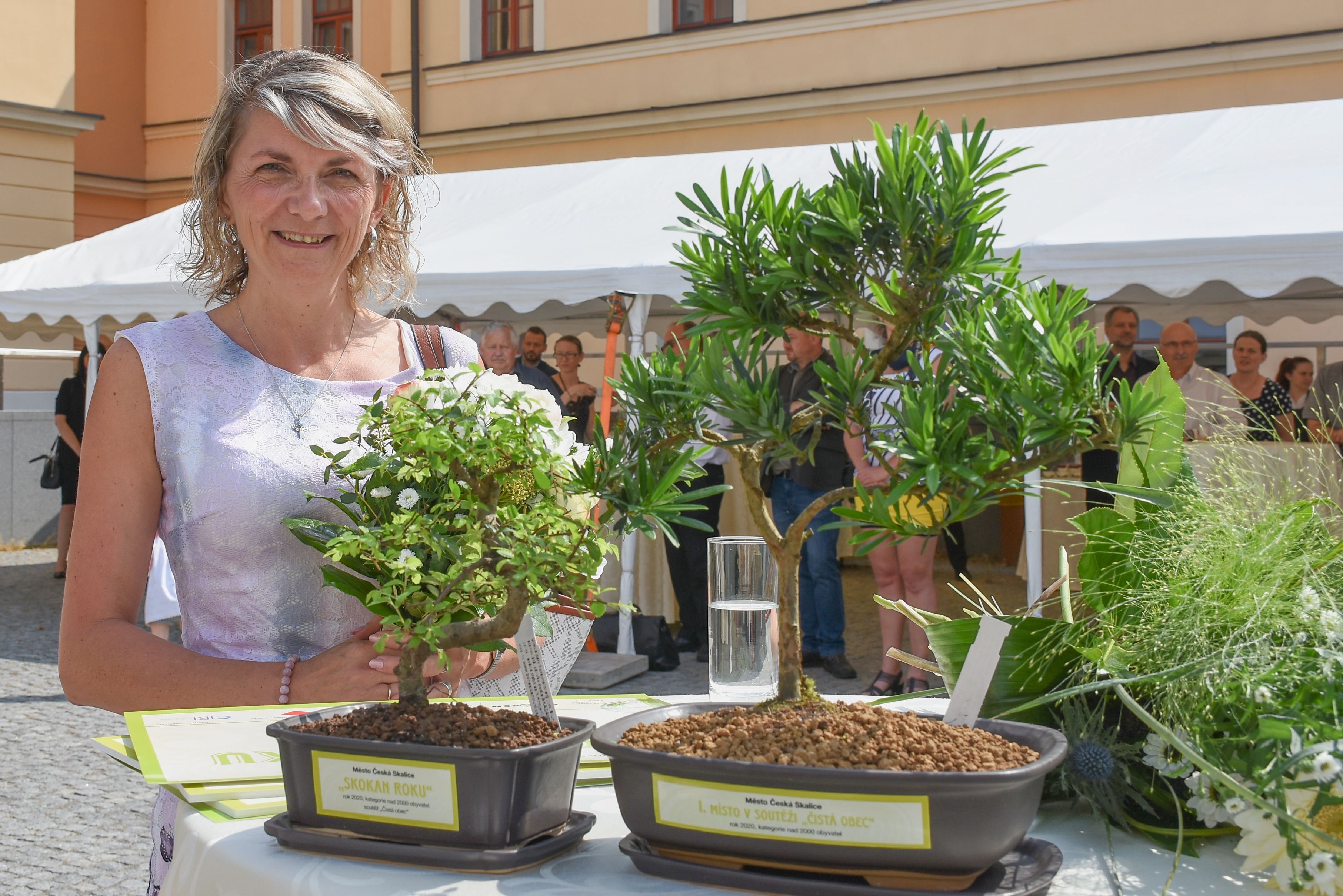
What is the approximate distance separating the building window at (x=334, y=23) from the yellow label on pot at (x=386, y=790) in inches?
551

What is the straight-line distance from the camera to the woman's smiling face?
141 centimetres

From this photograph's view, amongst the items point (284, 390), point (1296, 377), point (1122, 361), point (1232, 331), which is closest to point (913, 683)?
point (1122, 361)

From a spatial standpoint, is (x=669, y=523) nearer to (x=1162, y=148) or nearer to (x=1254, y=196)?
(x=1254, y=196)

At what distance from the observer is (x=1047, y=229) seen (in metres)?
4.91

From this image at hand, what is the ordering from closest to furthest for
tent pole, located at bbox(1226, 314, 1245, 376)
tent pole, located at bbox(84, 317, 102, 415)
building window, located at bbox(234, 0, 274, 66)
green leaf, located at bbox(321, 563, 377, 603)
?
green leaf, located at bbox(321, 563, 377, 603), tent pole, located at bbox(84, 317, 102, 415), tent pole, located at bbox(1226, 314, 1245, 376), building window, located at bbox(234, 0, 274, 66)

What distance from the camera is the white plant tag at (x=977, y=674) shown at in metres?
0.94

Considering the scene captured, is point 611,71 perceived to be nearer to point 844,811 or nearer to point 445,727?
point 445,727

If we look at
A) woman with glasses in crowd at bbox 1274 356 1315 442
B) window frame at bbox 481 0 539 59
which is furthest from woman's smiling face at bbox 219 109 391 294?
window frame at bbox 481 0 539 59

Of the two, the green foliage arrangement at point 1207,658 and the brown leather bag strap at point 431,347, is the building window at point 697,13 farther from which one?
the green foliage arrangement at point 1207,658

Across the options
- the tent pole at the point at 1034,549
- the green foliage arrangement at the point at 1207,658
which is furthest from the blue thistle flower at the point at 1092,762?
the tent pole at the point at 1034,549

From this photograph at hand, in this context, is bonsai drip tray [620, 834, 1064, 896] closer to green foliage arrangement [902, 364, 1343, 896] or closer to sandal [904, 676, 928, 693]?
green foliage arrangement [902, 364, 1343, 896]

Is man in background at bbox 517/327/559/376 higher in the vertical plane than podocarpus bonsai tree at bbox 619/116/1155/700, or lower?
higher

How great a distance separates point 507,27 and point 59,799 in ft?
34.5

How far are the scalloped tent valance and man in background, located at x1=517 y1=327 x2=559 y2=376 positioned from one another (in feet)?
2.01
